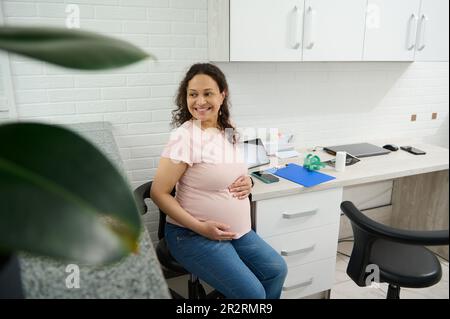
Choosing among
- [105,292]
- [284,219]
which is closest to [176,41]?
[284,219]

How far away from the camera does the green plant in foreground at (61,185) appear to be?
248mm

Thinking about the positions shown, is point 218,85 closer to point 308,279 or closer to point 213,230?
point 213,230

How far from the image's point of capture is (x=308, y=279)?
1999 mm

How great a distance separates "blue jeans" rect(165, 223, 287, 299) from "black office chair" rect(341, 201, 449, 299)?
346mm

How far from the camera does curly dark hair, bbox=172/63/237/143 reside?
167 centimetres

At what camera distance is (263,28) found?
1912mm

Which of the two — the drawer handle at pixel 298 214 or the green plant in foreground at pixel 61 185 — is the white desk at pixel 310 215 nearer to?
the drawer handle at pixel 298 214

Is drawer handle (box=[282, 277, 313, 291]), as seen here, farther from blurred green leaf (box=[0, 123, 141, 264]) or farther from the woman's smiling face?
blurred green leaf (box=[0, 123, 141, 264])

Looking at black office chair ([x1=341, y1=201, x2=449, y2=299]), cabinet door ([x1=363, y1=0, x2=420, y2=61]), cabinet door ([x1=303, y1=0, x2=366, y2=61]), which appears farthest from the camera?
cabinet door ([x1=363, y1=0, x2=420, y2=61])

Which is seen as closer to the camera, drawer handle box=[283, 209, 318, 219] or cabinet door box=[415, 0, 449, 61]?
drawer handle box=[283, 209, 318, 219]

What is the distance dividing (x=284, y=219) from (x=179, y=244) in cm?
59

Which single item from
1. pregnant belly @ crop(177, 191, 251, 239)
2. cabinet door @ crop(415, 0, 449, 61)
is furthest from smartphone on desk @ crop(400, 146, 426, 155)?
pregnant belly @ crop(177, 191, 251, 239)

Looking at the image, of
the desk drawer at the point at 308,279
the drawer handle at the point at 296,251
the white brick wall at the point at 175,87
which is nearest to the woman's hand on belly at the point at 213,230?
the drawer handle at the point at 296,251

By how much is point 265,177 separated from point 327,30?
93 centimetres
